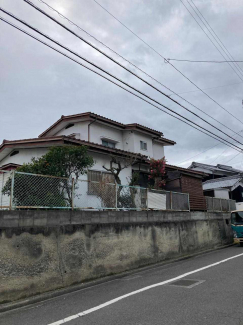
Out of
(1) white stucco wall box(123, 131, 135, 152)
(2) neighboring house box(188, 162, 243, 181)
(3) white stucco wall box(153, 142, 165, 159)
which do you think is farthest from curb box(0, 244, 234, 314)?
(2) neighboring house box(188, 162, 243, 181)

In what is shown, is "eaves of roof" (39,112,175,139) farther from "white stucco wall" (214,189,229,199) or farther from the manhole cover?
the manhole cover

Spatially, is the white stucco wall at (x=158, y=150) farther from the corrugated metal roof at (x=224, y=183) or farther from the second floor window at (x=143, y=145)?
the corrugated metal roof at (x=224, y=183)

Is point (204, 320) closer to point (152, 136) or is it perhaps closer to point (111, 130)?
point (111, 130)

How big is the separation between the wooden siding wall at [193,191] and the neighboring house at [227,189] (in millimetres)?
8118

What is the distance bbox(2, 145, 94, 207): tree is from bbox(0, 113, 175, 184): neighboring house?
10.2 feet

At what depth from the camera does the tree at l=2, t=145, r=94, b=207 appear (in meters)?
6.26

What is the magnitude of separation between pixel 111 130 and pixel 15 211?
12669 millimetres

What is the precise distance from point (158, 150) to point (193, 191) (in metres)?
7.16

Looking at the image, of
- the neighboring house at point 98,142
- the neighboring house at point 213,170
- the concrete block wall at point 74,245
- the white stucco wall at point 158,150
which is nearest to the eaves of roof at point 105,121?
the neighboring house at point 98,142

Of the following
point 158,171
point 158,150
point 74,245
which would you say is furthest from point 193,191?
point 74,245

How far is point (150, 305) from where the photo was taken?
4.57 meters

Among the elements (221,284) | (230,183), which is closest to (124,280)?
(221,284)

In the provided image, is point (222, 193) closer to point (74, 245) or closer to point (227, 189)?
point (227, 189)

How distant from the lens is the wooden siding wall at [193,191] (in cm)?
1365
